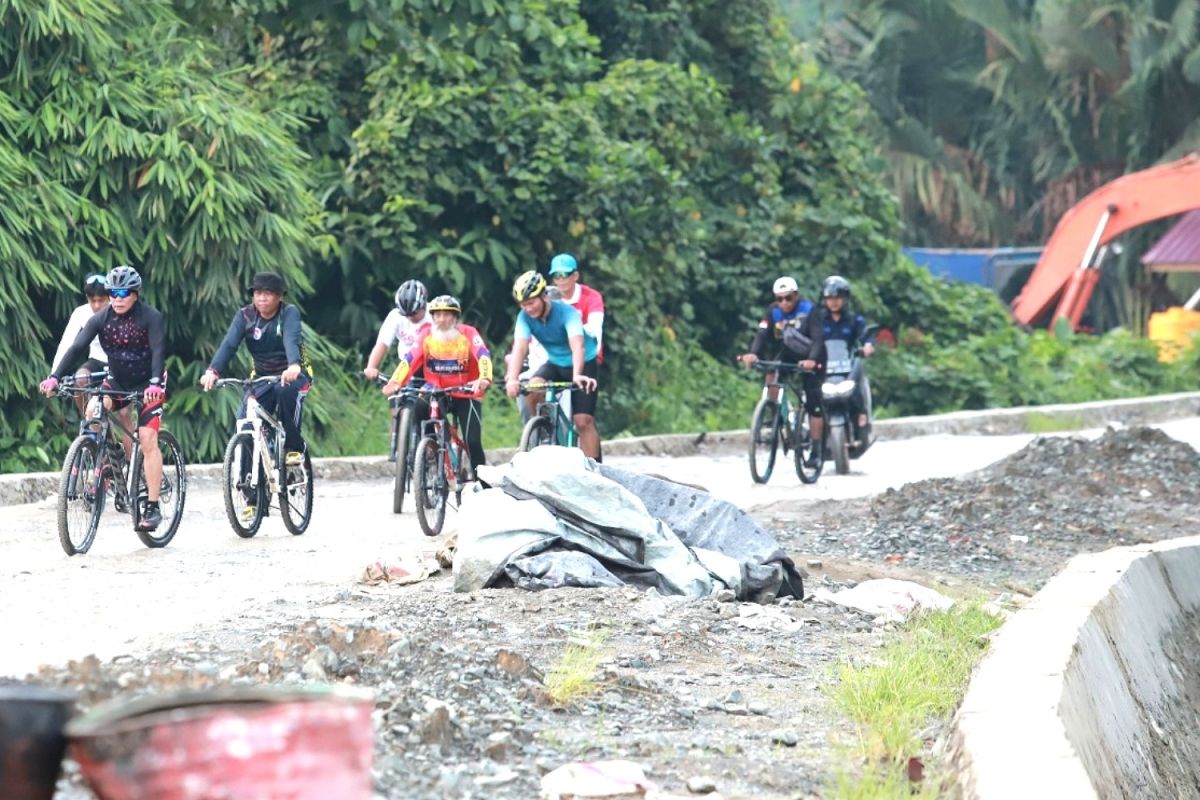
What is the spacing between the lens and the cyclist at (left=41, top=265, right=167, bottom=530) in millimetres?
11375

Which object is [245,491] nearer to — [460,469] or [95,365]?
[95,365]

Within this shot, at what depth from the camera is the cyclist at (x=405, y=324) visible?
13523mm

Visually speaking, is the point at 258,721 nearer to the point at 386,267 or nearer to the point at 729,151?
the point at 386,267

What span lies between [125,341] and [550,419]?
3481mm

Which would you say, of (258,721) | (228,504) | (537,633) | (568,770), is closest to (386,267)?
(228,504)

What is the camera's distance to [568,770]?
199 inches

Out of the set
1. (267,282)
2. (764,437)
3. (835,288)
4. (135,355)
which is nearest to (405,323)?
(267,282)

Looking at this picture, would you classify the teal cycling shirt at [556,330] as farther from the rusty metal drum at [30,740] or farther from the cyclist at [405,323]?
the rusty metal drum at [30,740]

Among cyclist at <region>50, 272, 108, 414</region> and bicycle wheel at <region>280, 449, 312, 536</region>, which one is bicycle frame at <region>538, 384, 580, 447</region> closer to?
bicycle wheel at <region>280, 449, 312, 536</region>

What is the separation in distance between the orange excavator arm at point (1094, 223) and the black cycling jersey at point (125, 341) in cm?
2398

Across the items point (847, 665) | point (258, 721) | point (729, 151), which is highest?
point (729, 151)

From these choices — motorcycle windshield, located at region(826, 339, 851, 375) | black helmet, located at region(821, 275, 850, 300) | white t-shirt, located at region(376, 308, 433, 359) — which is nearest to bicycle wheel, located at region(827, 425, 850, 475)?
motorcycle windshield, located at region(826, 339, 851, 375)

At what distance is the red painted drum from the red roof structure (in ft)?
122

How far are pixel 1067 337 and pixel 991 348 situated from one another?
517cm
